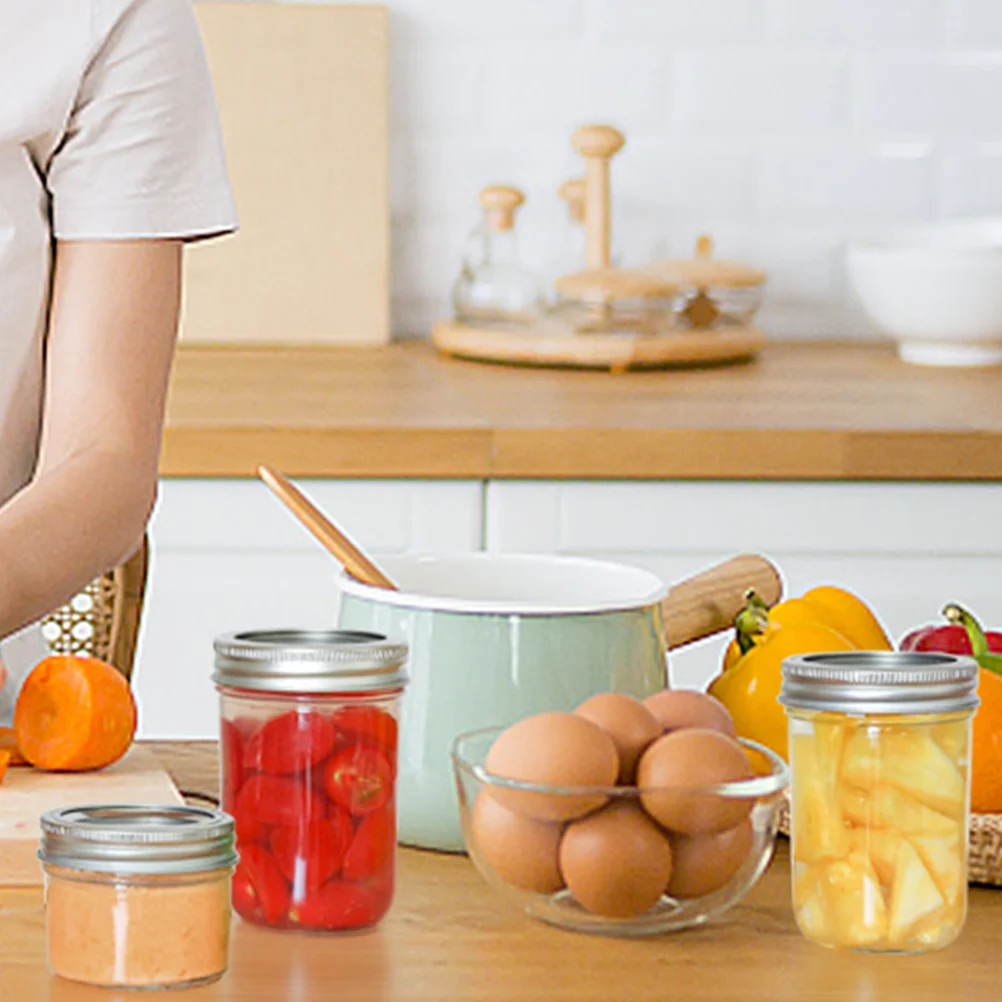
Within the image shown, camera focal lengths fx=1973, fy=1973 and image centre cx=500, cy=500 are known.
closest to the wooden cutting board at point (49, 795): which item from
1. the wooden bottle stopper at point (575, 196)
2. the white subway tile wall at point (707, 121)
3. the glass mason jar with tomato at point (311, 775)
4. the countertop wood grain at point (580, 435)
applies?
the glass mason jar with tomato at point (311, 775)

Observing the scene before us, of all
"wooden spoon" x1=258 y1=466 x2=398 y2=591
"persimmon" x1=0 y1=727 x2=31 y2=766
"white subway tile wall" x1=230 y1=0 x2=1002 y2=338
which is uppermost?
"white subway tile wall" x1=230 y1=0 x2=1002 y2=338

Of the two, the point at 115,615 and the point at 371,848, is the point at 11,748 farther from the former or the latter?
the point at 115,615

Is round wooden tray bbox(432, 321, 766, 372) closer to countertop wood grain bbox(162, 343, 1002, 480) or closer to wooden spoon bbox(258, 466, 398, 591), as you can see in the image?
countertop wood grain bbox(162, 343, 1002, 480)

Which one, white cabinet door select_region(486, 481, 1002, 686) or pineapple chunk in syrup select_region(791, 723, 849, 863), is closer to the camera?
pineapple chunk in syrup select_region(791, 723, 849, 863)

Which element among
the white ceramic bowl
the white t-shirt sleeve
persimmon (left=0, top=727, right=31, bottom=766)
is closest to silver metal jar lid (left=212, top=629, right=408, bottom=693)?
persimmon (left=0, top=727, right=31, bottom=766)

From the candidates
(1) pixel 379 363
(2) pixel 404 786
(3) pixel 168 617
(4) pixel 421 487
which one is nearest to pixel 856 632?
(2) pixel 404 786

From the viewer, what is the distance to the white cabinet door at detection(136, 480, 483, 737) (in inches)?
76.6

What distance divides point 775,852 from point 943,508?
106 cm

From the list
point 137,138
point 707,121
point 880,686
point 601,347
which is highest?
point 707,121

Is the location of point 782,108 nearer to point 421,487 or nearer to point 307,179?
point 307,179

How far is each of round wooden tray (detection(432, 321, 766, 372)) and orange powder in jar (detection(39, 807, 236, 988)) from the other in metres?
1.64

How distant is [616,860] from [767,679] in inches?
10.3

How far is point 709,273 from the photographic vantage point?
2.49 metres

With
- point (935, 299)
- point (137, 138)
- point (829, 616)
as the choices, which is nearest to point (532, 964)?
point (829, 616)
